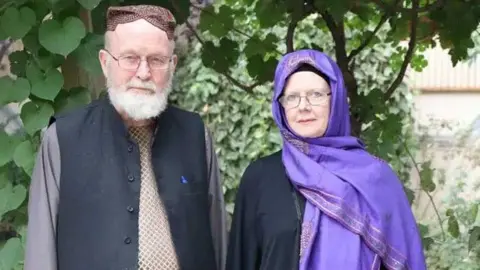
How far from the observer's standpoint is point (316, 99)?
2.44m

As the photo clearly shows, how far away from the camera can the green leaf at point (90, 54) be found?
104 inches

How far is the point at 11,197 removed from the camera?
268 centimetres

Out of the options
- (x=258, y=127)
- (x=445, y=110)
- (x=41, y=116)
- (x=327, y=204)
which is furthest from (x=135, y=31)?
(x=445, y=110)

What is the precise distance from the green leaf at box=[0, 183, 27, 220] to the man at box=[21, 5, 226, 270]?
337 mm

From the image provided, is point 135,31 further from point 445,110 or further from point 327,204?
point 445,110

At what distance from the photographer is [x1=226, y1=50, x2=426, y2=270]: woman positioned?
2.41 m

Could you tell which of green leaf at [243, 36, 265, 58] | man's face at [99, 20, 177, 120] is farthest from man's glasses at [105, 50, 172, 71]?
green leaf at [243, 36, 265, 58]

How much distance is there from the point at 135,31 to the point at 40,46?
0.55 meters

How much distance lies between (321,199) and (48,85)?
38.4 inches

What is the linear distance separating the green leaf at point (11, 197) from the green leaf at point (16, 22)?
50 cm

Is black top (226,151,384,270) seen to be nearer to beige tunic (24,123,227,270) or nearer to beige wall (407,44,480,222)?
beige tunic (24,123,227,270)

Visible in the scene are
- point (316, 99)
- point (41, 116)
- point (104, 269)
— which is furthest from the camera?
point (41, 116)

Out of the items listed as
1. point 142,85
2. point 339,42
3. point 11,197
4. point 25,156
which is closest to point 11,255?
point 11,197

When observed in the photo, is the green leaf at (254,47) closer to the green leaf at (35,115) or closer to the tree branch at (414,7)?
the tree branch at (414,7)
